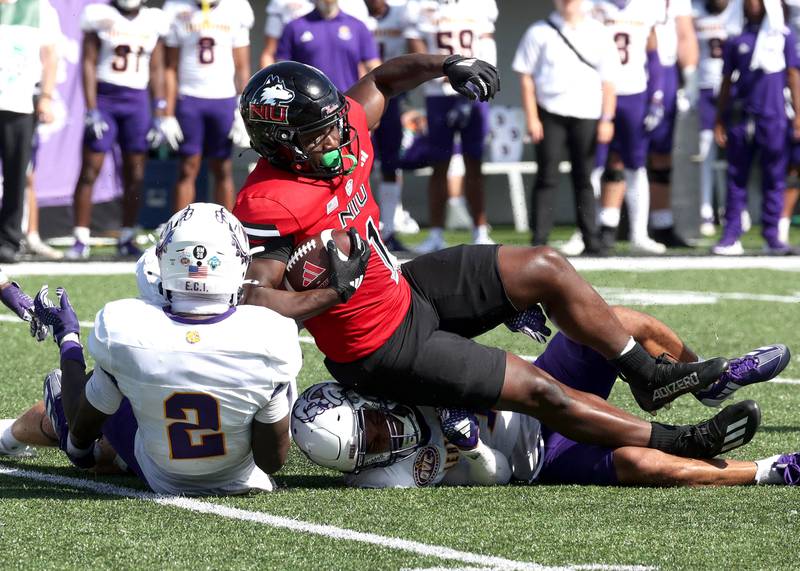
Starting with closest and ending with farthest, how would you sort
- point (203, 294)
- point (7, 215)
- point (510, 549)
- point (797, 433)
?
point (510, 549) < point (203, 294) < point (797, 433) < point (7, 215)

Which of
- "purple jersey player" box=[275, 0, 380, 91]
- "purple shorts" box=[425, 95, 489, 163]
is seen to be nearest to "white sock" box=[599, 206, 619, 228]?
"purple shorts" box=[425, 95, 489, 163]

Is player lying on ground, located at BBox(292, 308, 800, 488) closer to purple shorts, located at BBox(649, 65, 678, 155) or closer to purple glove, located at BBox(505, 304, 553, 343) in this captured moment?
purple glove, located at BBox(505, 304, 553, 343)

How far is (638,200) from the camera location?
12.8m

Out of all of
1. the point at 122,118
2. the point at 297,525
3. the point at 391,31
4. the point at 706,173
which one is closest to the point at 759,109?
the point at 391,31

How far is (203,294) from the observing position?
412 centimetres

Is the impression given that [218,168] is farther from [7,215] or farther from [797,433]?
[797,433]

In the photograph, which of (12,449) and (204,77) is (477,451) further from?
(204,77)

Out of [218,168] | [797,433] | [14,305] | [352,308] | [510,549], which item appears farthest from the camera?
[218,168]

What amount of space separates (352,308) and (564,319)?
2.19ft

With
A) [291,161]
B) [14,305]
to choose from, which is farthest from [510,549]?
[14,305]

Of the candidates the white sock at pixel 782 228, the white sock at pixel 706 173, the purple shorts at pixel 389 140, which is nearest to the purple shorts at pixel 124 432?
the purple shorts at pixel 389 140

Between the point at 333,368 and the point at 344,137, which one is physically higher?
the point at 344,137

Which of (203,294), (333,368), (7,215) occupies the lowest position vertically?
(7,215)

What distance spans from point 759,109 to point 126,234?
4.99 meters
